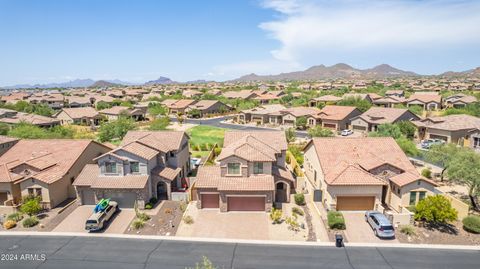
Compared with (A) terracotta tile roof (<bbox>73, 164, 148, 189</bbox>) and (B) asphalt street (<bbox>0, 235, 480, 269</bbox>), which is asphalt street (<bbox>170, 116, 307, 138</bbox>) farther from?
(B) asphalt street (<bbox>0, 235, 480, 269</bbox>)

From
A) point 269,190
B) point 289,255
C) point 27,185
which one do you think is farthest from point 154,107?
point 289,255

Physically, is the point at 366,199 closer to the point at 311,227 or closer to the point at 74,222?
the point at 311,227

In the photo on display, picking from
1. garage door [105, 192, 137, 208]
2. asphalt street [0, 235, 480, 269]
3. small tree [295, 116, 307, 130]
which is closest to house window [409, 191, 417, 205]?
asphalt street [0, 235, 480, 269]

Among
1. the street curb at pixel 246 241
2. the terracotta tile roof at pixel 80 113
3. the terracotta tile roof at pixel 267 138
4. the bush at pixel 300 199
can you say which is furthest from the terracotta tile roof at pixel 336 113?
the terracotta tile roof at pixel 80 113

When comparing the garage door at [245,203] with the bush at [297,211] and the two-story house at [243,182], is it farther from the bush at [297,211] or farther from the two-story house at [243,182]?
the bush at [297,211]

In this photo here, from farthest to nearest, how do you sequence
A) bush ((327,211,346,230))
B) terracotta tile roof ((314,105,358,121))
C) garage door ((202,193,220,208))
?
terracotta tile roof ((314,105,358,121))
garage door ((202,193,220,208))
bush ((327,211,346,230))

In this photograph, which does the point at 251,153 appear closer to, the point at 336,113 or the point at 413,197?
the point at 413,197
